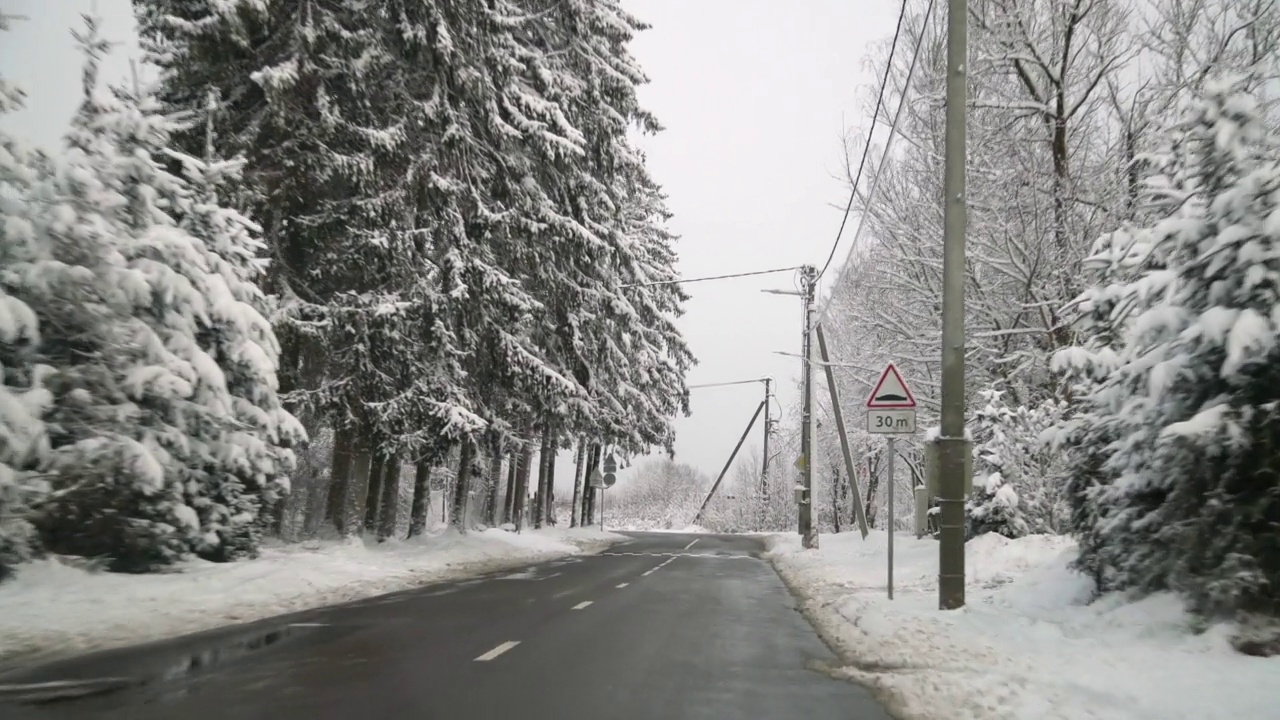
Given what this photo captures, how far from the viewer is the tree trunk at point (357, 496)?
2042 cm

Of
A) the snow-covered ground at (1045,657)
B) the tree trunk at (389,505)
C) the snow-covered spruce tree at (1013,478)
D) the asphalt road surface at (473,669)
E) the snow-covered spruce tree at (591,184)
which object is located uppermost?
the snow-covered spruce tree at (591,184)

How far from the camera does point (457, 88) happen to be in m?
19.3

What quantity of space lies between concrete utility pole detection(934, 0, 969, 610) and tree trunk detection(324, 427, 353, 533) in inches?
501

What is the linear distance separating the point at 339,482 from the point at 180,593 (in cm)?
930

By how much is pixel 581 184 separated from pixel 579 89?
2222 millimetres

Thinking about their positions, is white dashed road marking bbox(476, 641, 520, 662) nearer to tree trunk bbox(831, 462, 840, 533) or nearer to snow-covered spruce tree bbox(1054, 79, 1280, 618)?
snow-covered spruce tree bbox(1054, 79, 1280, 618)

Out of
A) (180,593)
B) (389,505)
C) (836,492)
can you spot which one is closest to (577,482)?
(836,492)

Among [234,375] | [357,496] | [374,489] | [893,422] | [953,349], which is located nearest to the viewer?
[953,349]

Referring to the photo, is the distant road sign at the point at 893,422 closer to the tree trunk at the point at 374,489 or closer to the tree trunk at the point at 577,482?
the tree trunk at the point at 374,489

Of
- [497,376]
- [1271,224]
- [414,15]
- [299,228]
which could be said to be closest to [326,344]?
[299,228]

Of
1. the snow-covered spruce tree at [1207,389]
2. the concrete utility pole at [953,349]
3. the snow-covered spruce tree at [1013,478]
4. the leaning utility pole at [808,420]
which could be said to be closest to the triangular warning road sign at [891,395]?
Result: the concrete utility pole at [953,349]

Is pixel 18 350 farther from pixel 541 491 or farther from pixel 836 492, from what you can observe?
pixel 836 492

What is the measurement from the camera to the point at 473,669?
8.03 m

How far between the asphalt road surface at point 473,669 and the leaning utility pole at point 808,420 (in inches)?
636
